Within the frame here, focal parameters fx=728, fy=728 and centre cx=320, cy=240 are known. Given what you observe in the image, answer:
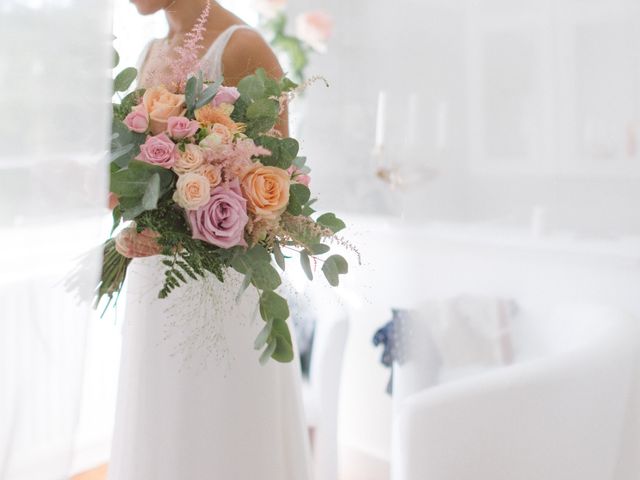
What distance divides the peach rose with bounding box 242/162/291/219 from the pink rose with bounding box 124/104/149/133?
0.49ft

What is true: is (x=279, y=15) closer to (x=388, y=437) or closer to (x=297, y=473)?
(x=388, y=437)

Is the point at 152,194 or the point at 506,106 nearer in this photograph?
the point at 152,194

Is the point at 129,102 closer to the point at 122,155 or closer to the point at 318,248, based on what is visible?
the point at 122,155

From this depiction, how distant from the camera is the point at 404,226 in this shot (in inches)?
81.8

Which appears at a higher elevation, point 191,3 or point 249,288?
point 191,3

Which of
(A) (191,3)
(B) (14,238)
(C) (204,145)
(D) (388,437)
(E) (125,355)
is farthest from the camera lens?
(D) (388,437)

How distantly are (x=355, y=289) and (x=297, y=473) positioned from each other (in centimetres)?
118

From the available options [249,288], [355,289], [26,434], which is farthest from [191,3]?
[355,289]

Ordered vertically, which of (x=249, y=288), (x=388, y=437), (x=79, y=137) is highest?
(x=79, y=137)

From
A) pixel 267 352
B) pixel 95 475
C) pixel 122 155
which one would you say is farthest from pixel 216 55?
pixel 95 475

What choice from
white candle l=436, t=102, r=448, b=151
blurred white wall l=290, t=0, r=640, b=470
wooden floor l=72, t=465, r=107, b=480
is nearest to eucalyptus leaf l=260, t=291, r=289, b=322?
blurred white wall l=290, t=0, r=640, b=470

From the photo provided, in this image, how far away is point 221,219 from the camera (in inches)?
37.4

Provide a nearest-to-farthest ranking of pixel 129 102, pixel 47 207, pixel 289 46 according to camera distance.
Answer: pixel 47 207, pixel 129 102, pixel 289 46

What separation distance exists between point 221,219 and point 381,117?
1246mm
